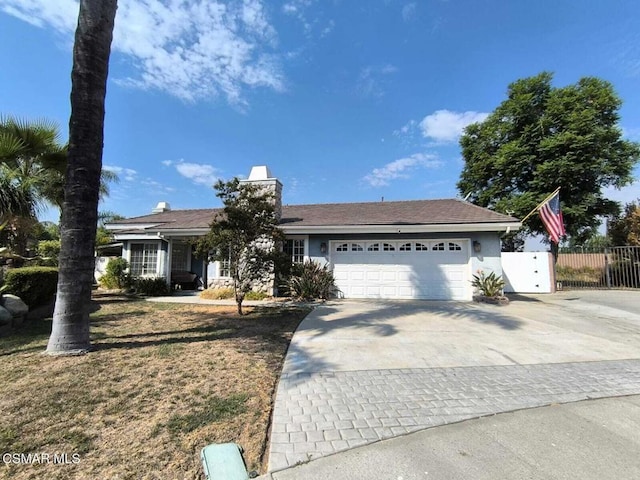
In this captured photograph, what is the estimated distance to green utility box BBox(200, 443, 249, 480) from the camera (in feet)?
Result: 8.36

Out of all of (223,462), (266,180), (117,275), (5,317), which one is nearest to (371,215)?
(266,180)

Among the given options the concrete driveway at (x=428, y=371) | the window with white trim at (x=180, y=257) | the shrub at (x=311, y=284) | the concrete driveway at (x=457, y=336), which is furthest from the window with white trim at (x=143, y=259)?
the concrete driveway at (x=428, y=371)

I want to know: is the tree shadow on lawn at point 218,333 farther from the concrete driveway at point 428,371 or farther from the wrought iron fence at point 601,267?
the wrought iron fence at point 601,267

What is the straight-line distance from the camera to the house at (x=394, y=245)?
12.3m

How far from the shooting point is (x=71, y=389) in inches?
158

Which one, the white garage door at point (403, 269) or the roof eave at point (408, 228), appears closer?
the roof eave at point (408, 228)

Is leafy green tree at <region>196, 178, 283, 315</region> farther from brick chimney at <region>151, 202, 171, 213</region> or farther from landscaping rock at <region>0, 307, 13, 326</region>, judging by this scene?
brick chimney at <region>151, 202, 171, 213</region>

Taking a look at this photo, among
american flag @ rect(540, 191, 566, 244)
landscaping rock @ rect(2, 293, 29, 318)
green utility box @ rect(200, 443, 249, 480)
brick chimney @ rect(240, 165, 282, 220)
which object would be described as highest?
brick chimney @ rect(240, 165, 282, 220)

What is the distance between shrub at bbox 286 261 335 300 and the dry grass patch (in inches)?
206

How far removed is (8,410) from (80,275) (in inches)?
93.6

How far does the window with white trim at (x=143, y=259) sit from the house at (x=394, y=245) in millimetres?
634

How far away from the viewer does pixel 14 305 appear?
741 cm

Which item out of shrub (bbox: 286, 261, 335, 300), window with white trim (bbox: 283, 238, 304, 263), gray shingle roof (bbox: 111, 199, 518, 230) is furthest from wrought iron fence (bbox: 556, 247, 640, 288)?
window with white trim (bbox: 283, 238, 304, 263)

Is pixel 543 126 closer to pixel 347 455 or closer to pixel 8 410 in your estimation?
pixel 347 455
